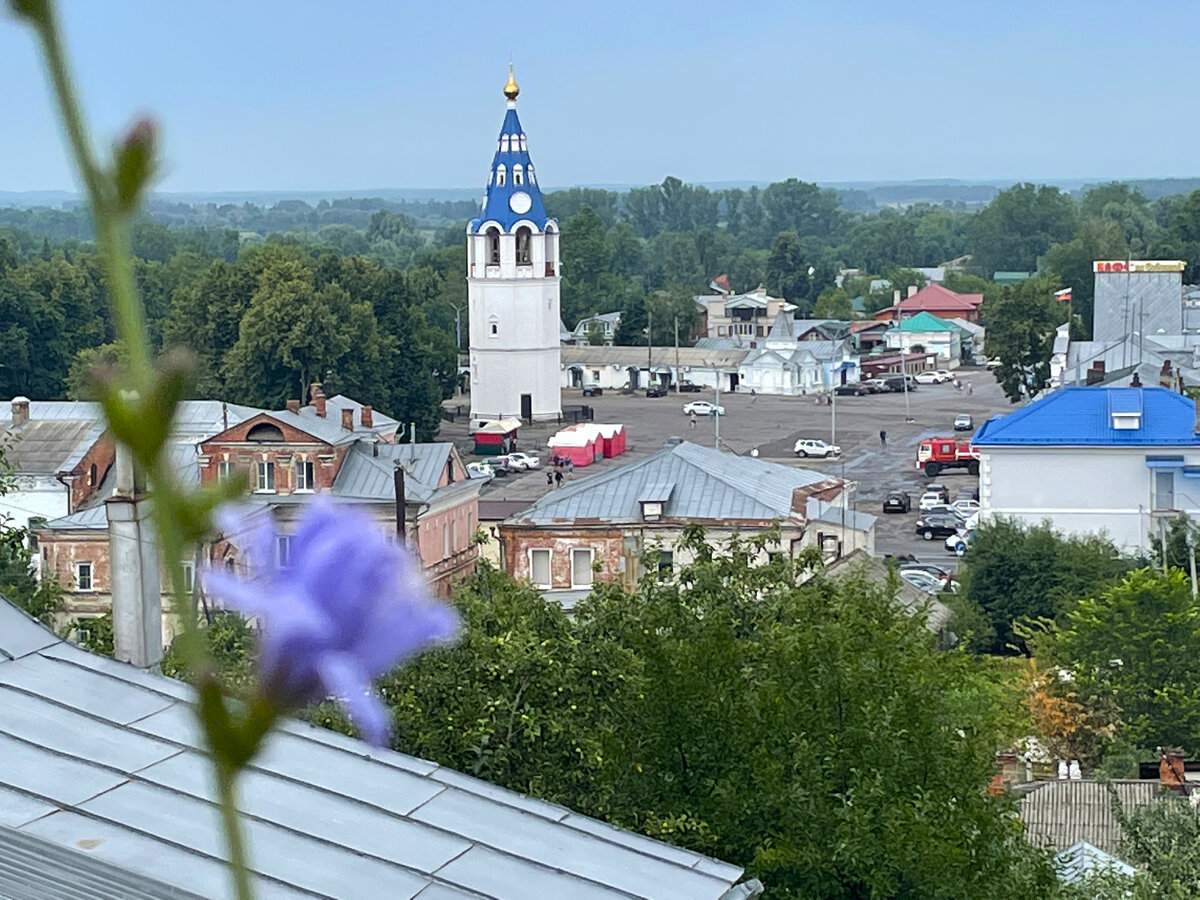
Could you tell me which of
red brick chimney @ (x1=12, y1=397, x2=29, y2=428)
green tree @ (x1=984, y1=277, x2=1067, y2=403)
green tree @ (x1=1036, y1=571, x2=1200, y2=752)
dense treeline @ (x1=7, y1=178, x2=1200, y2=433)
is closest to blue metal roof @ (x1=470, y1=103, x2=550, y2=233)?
dense treeline @ (x1=7, y1=178, x2=1200, y2=433)

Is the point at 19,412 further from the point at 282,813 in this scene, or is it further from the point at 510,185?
the point at 282,813

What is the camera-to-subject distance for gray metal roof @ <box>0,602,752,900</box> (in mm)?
3293

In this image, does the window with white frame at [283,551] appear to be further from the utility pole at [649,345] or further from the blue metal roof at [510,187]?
the utility pole at [649,345]

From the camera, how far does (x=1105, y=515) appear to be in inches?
882

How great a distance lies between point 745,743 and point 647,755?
47cm

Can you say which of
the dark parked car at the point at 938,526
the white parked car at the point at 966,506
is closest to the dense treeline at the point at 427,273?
the dark parked car at the point at 938,526

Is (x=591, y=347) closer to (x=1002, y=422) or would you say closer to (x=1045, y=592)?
(x=1002, y=422)

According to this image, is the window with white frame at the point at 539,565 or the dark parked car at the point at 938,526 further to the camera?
the dark parked car at the point at 938,526

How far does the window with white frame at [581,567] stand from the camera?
17562 millimetres

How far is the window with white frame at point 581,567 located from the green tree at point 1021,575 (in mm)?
4268

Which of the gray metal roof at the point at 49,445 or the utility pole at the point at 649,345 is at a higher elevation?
the gray metal roof at the point at 49,445

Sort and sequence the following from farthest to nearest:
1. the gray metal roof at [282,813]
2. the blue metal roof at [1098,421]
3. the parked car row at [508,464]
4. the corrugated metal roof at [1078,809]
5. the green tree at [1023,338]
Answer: the green tree at [1023,338] → the parked car row at [508,464] → the blue metal roof at [1098,421] → the corrugated metal roof at [1078,809] → the gray metal roof at [282,813]

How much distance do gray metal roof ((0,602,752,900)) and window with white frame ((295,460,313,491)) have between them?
16.0 metres

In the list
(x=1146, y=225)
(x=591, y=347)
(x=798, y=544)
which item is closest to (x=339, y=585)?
(x=798, y=544)
